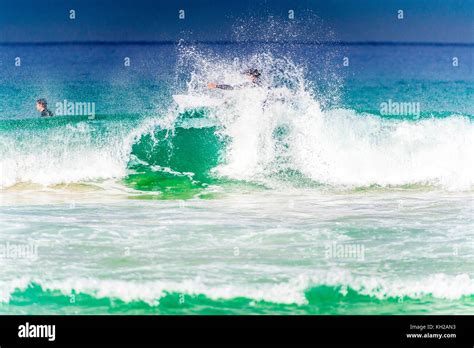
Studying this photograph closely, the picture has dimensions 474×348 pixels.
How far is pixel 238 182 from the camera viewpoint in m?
7.00

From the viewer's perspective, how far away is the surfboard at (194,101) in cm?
707

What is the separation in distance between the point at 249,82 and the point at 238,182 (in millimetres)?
1049

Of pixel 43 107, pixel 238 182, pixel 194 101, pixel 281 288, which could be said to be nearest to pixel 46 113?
pixel 43 107

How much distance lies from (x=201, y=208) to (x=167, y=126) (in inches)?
40.4

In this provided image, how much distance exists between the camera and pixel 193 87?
702 centimetres

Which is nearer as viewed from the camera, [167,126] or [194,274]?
[194,274]

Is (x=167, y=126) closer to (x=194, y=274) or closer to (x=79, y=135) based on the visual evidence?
(x=79, y=135)

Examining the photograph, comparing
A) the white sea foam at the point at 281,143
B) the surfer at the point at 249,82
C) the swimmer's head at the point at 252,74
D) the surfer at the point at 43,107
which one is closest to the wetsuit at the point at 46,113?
the surfer at the point at 43,107

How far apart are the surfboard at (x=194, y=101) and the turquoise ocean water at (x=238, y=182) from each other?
31mm

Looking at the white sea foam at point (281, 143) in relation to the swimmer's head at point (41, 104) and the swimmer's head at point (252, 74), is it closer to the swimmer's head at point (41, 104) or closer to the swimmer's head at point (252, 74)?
the swimmer's head at point (252, 74)

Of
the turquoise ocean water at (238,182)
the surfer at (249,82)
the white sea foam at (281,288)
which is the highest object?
the surfer at (249,82)

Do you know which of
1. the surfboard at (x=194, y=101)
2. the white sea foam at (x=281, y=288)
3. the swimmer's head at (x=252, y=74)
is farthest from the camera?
the surfboard at (x=194, y=101)

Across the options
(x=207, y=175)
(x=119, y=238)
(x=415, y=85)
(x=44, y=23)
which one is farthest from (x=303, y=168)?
(x=44, y=23)

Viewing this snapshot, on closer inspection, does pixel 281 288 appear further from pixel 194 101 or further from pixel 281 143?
pixel 194 101
